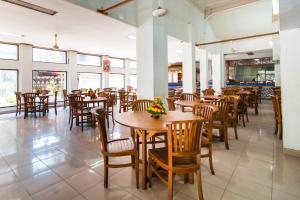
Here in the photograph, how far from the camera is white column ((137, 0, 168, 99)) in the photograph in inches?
183

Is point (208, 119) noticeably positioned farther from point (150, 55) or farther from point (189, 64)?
point (189, 64)

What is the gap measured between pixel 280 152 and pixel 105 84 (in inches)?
396

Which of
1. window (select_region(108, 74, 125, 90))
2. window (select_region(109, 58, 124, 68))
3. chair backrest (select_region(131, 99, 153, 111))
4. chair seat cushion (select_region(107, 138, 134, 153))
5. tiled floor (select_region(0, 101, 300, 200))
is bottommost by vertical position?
tiled floor (select_region(0, 101, 300, 200))

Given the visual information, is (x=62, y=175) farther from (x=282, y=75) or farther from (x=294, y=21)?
(x=294, y=21)

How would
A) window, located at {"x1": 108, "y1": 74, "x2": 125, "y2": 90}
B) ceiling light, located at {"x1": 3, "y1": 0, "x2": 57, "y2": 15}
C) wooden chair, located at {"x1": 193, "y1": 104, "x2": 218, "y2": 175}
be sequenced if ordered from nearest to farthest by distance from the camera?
wooden chair, located at {"x1": 193, "y1": 104, "x2": 218, "y2": 175} → ceiling light, located at {"x1": 3, "y1": 0, "x2": 57, "y2": 15} → window, located at {"x1": 108, "y1": 74, "x2": 125, "y2": 90}

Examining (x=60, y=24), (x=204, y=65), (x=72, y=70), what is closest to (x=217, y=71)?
(x=204, y=65)

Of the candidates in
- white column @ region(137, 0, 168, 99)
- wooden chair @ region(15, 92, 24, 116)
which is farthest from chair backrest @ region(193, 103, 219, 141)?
wooden chair @ region(15, 92, 24, 116)

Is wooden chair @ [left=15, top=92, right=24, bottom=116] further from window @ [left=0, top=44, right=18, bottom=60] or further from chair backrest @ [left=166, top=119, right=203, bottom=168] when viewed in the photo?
chair backrest @ [left=166, top=119, right=203, bottom=168]

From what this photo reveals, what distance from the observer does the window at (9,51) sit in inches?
291

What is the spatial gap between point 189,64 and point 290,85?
4159 millimetres

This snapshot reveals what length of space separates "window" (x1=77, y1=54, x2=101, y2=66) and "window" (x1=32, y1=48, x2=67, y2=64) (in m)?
0.88

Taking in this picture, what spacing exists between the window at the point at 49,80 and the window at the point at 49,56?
60 cm

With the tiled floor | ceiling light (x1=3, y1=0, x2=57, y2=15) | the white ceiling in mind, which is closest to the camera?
the tiled floor

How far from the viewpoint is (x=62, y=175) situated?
7.68ft
